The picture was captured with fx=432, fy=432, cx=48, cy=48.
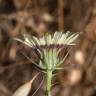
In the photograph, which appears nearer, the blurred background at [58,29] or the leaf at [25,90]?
the leaf at [25,90]

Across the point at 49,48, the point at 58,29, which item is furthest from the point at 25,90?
the point at 58,29

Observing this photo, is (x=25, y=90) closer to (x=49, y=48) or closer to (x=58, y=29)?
(x=49, y=48)

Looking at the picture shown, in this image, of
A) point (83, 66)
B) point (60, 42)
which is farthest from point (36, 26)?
point (60, 42)

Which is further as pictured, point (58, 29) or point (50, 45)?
point (58, 29)

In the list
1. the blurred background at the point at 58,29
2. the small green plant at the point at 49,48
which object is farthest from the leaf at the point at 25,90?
the blurred background at the point at 58,29

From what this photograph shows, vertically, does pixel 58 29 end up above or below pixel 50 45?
above

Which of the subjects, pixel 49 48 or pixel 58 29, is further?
pixel 58 29

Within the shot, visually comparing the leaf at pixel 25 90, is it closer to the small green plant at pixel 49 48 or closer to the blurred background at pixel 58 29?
the small green plant at pixel 49 48

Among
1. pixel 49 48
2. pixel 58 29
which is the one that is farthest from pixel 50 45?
pixel 58 29
